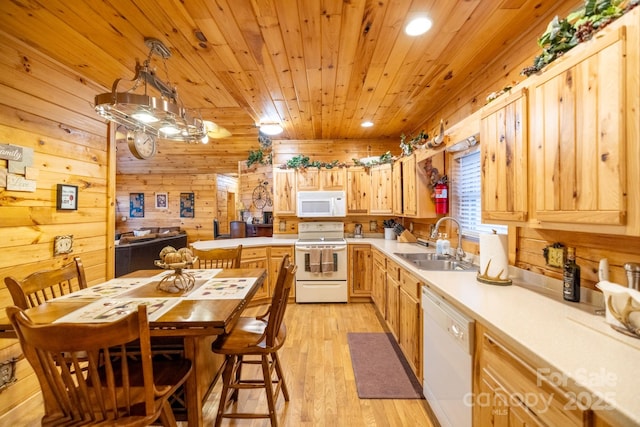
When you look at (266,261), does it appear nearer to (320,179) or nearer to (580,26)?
(320,179)

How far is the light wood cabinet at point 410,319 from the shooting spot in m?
2.05

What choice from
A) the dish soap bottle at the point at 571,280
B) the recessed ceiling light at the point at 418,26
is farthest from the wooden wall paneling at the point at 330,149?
the dish soap bottle at the point at 571,280

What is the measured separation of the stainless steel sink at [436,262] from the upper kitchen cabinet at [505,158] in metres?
0.70

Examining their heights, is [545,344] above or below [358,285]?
above

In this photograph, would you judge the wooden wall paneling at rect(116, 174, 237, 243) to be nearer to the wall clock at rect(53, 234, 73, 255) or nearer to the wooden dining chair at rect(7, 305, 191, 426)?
the wall clock at rect(53, 234, 73, 255)

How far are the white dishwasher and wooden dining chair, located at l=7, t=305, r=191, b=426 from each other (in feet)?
4.72

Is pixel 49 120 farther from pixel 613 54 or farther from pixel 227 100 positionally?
pixel 613 54

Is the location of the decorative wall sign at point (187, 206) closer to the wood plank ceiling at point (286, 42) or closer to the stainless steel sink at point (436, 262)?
the wood plank ceiling at point (286, 42)

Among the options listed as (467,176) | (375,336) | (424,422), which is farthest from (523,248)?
(375,336)

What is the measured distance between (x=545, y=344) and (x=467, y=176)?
204cm

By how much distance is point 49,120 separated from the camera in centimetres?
212

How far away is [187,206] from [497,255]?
28.5 feet

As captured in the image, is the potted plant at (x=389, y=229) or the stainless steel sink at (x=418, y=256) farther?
the potted plant at (x=389, y=229)

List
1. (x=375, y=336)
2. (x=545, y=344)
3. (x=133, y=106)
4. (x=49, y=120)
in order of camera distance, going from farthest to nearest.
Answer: (x=375, y=336)
(x=49, y=120)
(x=133, y=106)
(x=545, y=344)
